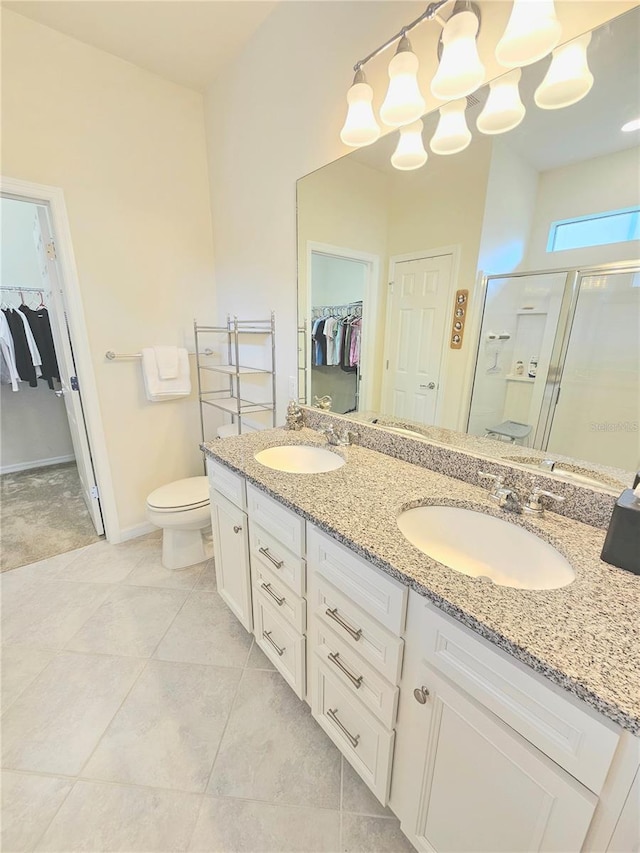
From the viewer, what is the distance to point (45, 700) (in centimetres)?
133

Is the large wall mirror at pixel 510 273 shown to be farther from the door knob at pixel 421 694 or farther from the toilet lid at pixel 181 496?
the toilet lid at pixel 181 496

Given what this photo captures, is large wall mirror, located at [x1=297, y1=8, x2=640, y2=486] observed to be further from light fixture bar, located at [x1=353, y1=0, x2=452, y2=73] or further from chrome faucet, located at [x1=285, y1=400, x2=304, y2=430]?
chrome faucet, located at [x1=285, y1=400, x2=304, y2=430]

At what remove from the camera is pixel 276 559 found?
1195 mm

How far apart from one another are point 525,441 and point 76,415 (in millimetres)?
2457

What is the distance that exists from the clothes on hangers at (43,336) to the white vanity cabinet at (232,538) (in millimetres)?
2593

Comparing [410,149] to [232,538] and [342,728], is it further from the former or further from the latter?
[342,728]

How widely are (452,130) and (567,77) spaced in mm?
319

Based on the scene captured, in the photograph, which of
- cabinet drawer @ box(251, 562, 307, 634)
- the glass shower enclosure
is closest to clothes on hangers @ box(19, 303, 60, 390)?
cabinet drawer @ box(251, 562, 307, 634)

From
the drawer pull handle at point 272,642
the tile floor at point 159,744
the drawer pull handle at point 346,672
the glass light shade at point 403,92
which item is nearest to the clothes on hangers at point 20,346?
the tile floor at point 159,744

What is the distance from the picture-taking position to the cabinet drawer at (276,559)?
1096 millimetres

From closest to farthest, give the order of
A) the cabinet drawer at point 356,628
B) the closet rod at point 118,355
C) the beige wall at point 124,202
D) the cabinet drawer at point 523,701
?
the cabinet drawer at point 523,701, the cabinet drawer at point 356,628, the beige wall at point 124,202, the closet rod at point 118,355

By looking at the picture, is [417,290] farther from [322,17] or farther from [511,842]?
[511,842]

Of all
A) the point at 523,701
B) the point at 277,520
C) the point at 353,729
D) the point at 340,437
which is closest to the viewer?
the point at 523,701

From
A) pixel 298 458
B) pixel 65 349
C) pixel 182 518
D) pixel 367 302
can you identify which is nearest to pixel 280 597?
pixel 298 458
